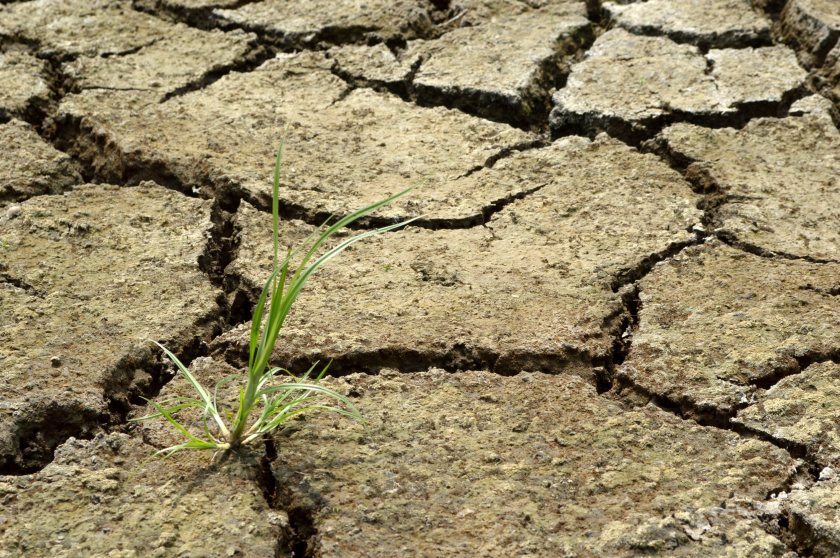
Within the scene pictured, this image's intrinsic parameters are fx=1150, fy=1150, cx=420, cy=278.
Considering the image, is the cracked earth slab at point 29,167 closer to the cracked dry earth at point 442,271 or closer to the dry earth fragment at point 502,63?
the cracked dry earth at point 442,271

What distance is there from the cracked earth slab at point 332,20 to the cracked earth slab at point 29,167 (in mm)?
747

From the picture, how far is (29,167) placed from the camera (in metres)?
2.45

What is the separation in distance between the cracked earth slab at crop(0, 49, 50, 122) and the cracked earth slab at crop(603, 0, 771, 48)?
58.6 inches

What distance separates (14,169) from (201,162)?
39 centimetres

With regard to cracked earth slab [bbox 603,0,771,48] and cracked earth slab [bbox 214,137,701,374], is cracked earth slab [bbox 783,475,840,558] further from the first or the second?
cracked earth slab [bbox 603,0,771,48]

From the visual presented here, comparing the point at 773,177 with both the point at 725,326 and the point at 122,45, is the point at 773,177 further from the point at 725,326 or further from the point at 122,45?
the point at 122,45

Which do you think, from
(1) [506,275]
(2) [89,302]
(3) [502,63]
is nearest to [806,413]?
(1) [506,275]

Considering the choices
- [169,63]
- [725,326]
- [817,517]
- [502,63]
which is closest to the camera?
[817,517]

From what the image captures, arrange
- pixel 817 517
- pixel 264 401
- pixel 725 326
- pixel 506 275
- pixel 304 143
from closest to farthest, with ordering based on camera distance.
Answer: pixel 817 517 < pixel 264 401 < pixel 725 326 < pixel 506 275 < pixel 304 143

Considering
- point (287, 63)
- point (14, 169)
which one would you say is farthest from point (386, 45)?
point (14, 169)

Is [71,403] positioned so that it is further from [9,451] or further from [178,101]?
[178,101]

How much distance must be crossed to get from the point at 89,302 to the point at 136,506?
0.56 m

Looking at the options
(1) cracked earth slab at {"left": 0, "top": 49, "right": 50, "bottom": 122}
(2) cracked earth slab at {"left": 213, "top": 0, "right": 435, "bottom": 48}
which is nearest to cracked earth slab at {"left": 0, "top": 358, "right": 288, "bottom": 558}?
(1) cracked earth slab at {"left": 0, "top": 49, "right": 50, "bottom": 122}

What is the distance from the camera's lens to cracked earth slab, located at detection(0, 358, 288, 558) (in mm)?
1482
